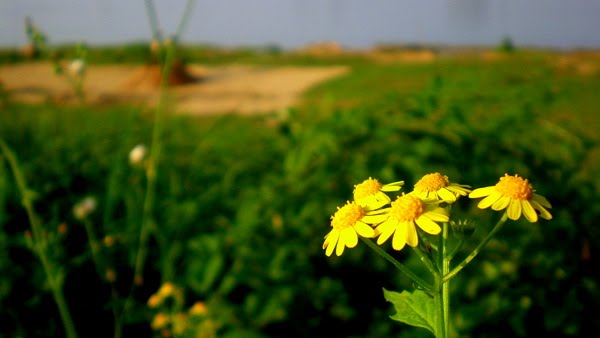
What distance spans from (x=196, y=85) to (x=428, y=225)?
987cm

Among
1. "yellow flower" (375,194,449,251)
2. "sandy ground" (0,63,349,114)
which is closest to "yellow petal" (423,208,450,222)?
"yellow flower" (375,194,449,251)

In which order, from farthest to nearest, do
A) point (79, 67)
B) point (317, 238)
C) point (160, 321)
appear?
1. point (317, 238)
2. point (79, 67)
3. point (160, 321)

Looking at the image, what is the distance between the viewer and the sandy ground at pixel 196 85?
809 cm

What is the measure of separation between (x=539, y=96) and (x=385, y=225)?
1.40 m

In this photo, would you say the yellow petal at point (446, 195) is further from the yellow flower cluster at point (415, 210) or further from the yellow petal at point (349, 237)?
the yellow petal at point (349, 237)

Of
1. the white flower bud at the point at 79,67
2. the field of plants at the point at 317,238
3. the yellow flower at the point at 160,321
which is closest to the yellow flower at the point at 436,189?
the field of plants at the point at 317,238

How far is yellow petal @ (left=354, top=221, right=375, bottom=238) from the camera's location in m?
0.59

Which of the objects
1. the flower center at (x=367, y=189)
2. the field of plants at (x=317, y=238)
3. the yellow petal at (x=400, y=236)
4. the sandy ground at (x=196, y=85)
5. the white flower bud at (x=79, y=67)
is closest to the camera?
the yellow petal at (x=400, y=236)

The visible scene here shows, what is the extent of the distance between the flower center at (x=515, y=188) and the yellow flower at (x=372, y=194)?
0.37 ft

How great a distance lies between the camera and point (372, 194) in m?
0.68

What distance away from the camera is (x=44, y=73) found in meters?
11.1

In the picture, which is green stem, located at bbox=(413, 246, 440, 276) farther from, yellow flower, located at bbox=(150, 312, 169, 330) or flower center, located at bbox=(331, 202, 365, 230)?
yellow flower, located at bbox=(150, 312, 169, 330)

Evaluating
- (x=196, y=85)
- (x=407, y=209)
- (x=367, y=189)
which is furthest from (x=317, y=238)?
(x=196, y=85)

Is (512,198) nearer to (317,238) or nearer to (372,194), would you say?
(372,194)
